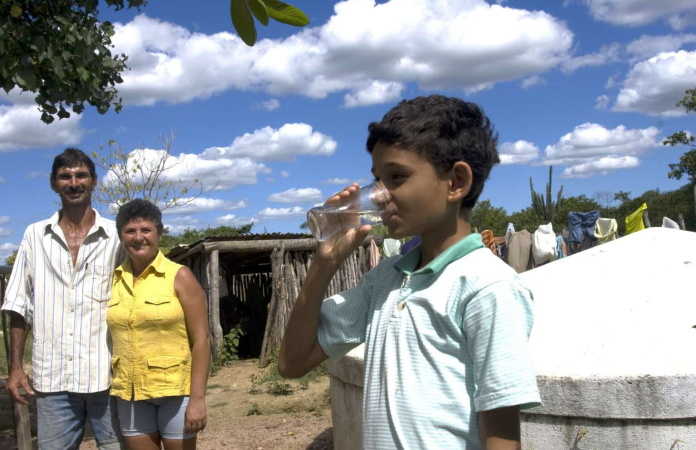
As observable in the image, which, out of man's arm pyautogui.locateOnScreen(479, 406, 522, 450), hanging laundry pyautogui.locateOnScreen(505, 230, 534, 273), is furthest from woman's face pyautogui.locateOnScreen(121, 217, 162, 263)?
hanging laundry pyautogui.locateOnScreen(505, 230, 534, 273)

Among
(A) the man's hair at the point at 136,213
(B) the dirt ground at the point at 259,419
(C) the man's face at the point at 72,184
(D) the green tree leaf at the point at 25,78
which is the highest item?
(D) the green tree leaf at the point at 25,78

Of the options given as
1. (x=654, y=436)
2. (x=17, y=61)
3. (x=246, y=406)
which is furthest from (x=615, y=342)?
(x=246, y=406)

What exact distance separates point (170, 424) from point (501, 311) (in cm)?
214

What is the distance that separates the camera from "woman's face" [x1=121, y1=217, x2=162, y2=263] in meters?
3.00

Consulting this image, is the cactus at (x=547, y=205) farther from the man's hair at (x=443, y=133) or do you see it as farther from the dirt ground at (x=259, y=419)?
the man's hair at (x=443, y=133)

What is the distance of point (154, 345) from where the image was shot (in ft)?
9.68

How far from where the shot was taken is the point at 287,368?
1.65m

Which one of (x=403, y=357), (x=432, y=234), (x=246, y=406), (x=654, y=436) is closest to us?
(x=403, y=357)

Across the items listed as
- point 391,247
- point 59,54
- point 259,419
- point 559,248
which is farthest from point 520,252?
point 59,54

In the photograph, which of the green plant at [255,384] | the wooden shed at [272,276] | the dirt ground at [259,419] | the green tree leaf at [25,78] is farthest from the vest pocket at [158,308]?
the wooden shed at [272,276]

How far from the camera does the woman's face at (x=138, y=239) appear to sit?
3.00m

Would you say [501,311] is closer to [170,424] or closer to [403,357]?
[403,357]

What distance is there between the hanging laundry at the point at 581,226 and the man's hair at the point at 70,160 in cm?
867

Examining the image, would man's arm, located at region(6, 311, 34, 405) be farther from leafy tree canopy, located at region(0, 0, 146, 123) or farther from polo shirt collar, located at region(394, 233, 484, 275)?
polo shirt collar, located at region(394, 233, 484, 275)
